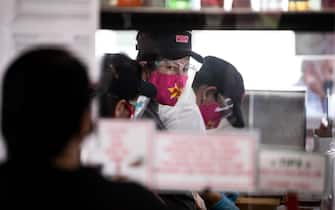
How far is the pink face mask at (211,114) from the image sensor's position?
191 centimetres

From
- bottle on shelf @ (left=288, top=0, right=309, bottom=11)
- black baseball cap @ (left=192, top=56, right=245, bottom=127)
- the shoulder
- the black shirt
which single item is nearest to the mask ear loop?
black baseball cap @ (left=192, top=56, right=245, bottom=127)

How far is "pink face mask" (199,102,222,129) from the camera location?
1908 millimetres

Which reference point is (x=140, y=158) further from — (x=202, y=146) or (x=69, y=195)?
(x=69, y=195)

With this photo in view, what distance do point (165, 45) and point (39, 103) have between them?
88cm

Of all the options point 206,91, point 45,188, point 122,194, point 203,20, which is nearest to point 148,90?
point 206,91

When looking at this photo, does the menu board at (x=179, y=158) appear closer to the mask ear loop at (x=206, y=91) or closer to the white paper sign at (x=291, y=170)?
the white paper sign at (x=291, y=170)

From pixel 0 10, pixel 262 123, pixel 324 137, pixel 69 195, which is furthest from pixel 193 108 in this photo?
pixel 69 195

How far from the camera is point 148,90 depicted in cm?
202

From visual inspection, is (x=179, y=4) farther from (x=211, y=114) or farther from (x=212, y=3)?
(x=211, y=114)

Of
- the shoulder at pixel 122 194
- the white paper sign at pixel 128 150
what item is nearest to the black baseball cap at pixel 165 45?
the white paper sign at pixel 128 150

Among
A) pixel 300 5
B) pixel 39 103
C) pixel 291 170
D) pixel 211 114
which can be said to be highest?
pixel 300 5

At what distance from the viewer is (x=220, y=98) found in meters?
1.92

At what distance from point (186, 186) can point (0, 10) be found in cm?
85

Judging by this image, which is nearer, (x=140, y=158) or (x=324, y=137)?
(x=140, y=158)
